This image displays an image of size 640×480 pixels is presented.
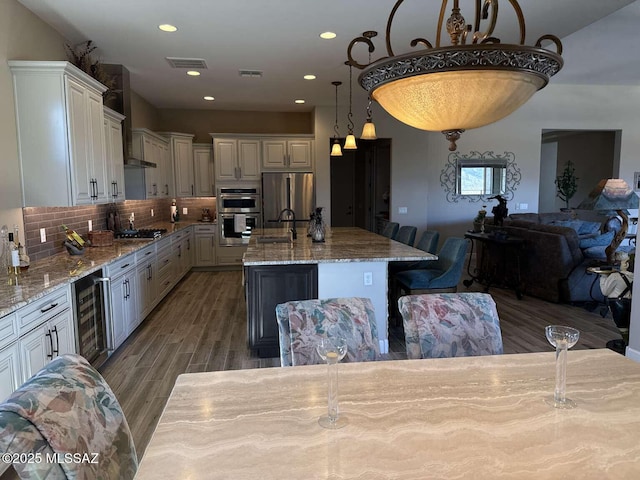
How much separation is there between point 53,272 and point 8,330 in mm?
963

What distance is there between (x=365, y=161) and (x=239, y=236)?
12.4 feet

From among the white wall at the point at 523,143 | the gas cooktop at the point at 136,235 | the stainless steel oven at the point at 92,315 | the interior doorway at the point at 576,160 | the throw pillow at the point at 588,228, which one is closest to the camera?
the stainless steel oven at the point at 92,315

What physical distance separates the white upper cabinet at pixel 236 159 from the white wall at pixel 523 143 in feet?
5.35

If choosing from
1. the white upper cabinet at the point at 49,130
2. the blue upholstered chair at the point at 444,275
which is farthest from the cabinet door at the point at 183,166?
the blue upholstered chair at the point at 444,275

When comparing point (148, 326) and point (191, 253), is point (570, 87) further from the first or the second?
point (148, 326)

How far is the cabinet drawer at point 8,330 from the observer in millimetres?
2020

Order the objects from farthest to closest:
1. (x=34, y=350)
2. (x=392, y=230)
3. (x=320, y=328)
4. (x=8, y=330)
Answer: (x=392, y=230)
(x=34, y=350)
(x=8, y=330)
(x=320, y=328)

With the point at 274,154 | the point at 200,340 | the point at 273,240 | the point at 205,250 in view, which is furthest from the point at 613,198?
A: the point at 205,250

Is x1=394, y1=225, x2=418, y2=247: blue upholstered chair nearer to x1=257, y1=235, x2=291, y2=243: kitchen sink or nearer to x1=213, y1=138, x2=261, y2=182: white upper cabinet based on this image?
x1=257, y1=235, x2=291, y2=243: kitchen sink

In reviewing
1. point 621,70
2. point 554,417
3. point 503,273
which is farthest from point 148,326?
point 621,70

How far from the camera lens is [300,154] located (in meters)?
7.52

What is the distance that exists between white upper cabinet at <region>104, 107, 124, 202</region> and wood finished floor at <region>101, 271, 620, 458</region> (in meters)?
1.50

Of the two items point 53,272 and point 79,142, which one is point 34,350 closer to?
point 53,272

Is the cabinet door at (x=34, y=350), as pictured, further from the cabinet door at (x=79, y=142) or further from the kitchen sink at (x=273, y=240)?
the kitchen sink at (x=273, y=240)
